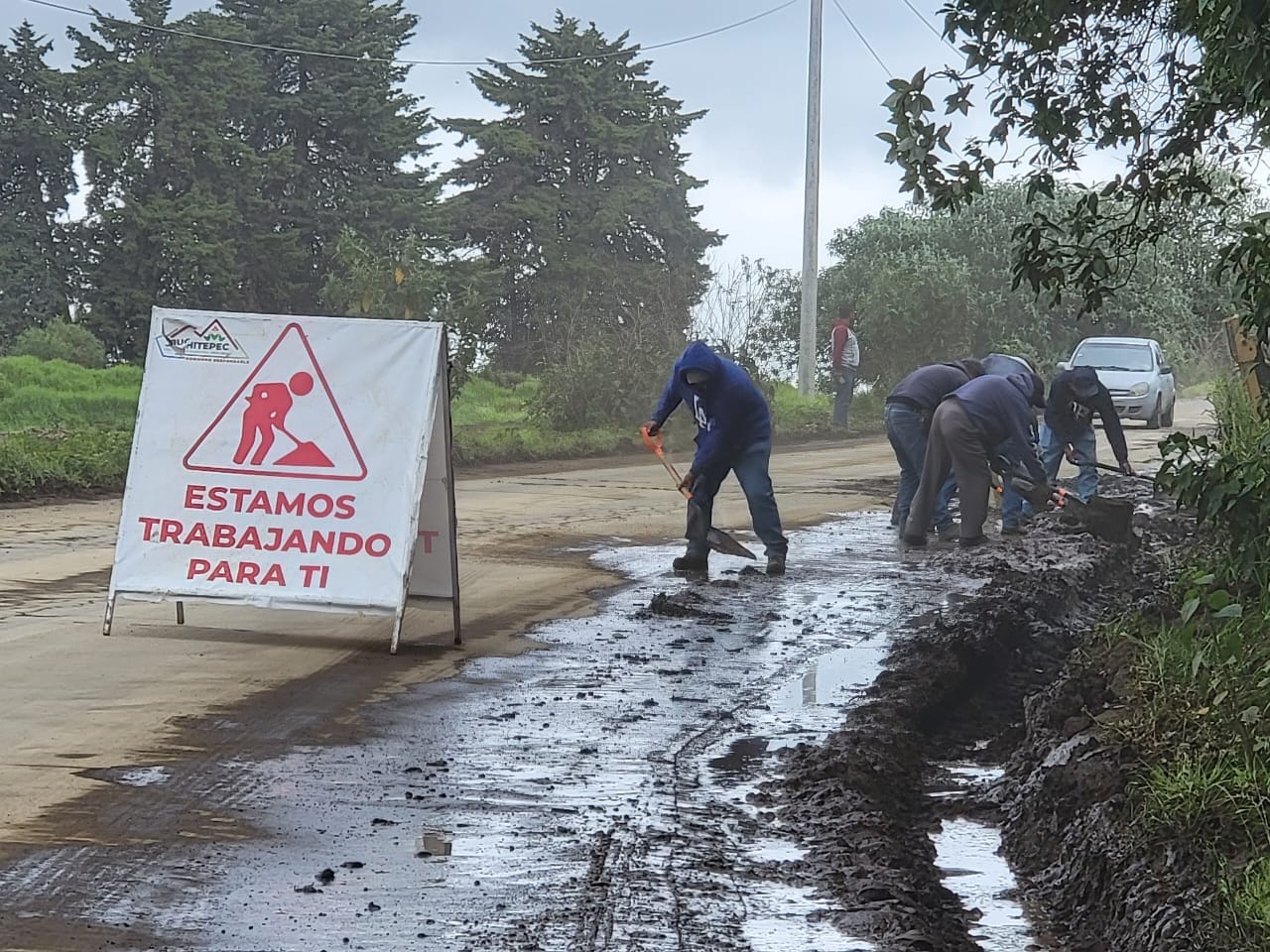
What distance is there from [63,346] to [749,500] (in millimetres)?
22249

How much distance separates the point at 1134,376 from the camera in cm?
3070

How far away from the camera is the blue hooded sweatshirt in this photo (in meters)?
12.5

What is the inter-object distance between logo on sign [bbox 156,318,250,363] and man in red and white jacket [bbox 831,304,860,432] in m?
21.2

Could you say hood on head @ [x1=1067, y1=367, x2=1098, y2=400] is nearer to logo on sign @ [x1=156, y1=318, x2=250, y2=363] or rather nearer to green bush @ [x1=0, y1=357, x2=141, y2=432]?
logo on sign @ [x1=156, y1=318, x2=250, y2=363]

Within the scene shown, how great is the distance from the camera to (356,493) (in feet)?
29.9

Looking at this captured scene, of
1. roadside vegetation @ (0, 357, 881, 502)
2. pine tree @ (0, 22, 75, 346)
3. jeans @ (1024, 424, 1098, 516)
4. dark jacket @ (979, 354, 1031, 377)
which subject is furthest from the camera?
pine tree @ (0, 22, 75, 346)

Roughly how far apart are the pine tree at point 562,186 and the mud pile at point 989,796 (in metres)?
29.5

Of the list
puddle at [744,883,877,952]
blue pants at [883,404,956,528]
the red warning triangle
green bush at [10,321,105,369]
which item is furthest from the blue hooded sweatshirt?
green bush at [10,321,105,369]

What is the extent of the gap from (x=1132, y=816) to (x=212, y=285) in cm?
3254

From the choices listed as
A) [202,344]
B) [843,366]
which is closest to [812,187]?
[843,366]

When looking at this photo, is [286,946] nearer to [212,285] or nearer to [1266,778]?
[1266,778]

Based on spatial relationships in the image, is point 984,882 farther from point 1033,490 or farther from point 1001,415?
point 1033,490

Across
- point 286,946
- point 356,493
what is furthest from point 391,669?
point 286,946

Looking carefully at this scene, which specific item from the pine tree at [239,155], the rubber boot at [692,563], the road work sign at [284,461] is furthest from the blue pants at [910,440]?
the pine tree at [239,155]
